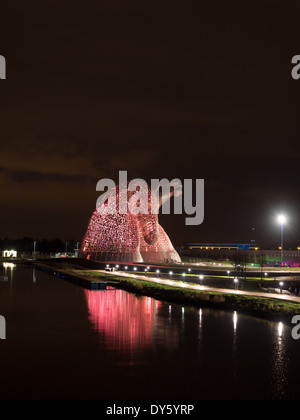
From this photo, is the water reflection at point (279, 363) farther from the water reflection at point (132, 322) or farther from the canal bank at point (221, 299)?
the water reflection at point (132, 322)

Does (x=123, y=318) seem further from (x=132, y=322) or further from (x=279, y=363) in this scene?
(x=279, y=363)

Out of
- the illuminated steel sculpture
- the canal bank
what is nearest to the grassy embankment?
the canal bank

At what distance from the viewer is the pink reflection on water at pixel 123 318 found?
59.5 feet

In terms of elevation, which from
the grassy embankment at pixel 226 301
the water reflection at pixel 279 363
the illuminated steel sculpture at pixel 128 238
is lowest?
the water reflection at pixel 279 363

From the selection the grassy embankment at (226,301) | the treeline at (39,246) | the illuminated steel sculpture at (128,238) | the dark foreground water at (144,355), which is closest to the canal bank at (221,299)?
the grassy embankment at (226,301)

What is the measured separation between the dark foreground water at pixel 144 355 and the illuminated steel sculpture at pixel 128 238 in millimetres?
33600

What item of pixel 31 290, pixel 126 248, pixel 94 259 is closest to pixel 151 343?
pixel 31 290

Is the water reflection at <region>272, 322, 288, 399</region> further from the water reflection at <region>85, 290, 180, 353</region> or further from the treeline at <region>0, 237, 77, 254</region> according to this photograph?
the treeline at <region>0, 237, 77, 254</region>

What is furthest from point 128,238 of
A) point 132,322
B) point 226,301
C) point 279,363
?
point 279,363

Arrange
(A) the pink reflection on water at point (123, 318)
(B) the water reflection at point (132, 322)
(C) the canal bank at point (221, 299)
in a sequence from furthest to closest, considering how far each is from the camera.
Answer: (C) the canal bank at point (221, 299)
(A) the pink reflection on water at point (123, 318)
(B) the water reflection at point (132, 322)

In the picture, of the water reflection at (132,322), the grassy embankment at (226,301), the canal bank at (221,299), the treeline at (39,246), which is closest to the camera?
the water reflection at (132,322)

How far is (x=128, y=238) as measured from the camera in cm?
6147

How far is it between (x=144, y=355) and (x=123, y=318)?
774cm
